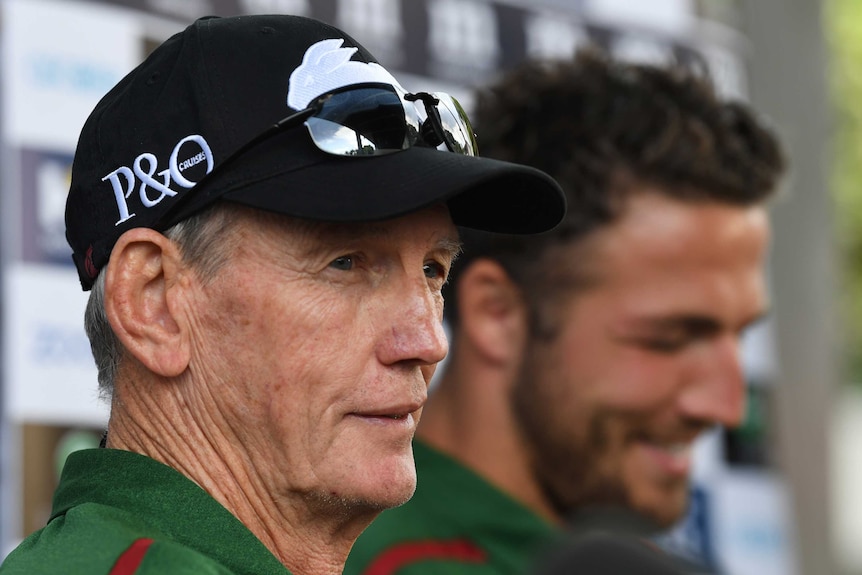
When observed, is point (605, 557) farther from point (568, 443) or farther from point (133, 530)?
point (568, 443)

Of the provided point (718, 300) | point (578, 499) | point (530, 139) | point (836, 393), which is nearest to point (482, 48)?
point (530, 139)

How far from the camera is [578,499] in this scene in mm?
2863

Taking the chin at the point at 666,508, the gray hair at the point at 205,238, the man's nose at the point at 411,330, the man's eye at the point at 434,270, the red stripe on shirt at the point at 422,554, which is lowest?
the chin at the point at 666,508

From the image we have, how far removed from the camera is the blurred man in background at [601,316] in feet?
9.31

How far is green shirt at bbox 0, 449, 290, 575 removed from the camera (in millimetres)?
1354

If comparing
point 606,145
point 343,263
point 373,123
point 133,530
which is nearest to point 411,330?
point 343,263

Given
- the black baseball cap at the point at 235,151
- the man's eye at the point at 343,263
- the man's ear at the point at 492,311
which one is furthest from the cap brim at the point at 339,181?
the man's ear at the point at 492,311

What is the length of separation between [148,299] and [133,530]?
0.95 feet

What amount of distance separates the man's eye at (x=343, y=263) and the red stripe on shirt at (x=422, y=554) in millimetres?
1025

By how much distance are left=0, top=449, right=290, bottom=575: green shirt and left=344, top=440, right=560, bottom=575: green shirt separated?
102cm

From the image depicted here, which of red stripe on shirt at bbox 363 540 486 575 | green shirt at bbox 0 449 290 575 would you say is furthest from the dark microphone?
red stripe on shirt at bbox 363 540 486 575

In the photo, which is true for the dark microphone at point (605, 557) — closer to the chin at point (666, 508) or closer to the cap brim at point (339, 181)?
the cap brim at point (339, 181)

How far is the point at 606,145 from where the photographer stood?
290cm

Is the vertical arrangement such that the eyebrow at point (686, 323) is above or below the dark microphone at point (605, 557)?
below
